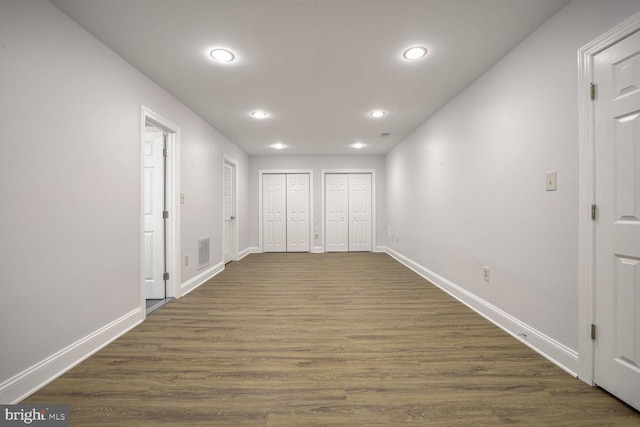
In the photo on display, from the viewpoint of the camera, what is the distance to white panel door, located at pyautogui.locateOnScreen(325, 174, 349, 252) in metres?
6.79

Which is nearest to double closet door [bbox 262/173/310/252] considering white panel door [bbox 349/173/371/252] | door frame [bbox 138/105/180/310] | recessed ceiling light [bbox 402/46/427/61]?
white panel door [bbox 349/173/371/252]

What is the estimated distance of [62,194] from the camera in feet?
5.85

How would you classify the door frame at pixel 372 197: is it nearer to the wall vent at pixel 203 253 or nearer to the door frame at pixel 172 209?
the wall vent at pixel 203 253

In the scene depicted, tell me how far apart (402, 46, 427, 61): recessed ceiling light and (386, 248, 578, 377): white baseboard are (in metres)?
2.43

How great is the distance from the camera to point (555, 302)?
1838 mm

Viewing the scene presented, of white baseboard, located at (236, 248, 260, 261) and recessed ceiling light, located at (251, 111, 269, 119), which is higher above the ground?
recessed ceiling light, located at (251, 111, 269, 119)

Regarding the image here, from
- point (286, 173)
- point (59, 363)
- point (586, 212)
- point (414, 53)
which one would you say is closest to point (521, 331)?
point (586, 212)

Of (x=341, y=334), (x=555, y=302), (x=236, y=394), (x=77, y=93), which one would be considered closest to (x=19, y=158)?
(x=77, y=93)

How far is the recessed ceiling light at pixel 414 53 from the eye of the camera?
223cm

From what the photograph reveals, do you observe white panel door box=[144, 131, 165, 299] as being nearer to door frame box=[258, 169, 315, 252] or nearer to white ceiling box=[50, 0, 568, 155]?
white ceiling box=[50, 0, 568, 155]

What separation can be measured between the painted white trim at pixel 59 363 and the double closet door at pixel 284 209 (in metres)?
4.45

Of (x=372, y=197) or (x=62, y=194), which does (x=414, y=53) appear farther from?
(x=372, y=197)

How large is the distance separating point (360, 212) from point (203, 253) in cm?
408

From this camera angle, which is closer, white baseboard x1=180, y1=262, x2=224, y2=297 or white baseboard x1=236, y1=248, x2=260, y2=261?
white baseboard x1=180, y1=262, x2=224, y2=297
